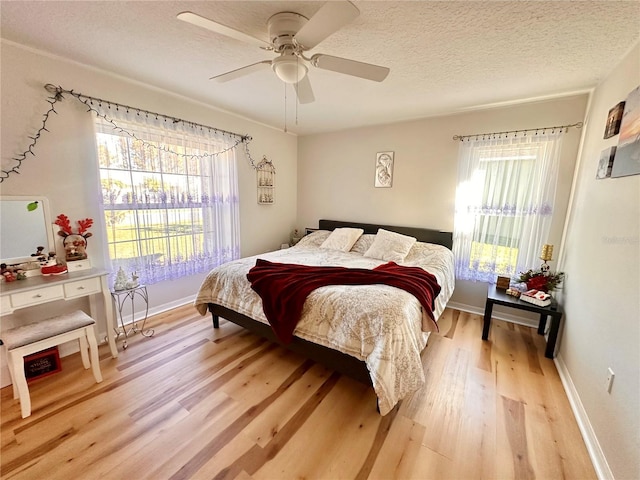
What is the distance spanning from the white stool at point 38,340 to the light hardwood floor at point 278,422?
0.49 feet

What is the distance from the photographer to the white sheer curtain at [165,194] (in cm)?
246

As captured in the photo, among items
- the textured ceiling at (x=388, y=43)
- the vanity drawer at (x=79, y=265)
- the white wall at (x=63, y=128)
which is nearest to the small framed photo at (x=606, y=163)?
the textured ceiling at (x=388, y=43)

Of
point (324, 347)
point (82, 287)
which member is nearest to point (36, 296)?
point (82, 287)

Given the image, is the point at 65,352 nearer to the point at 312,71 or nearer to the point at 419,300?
the point at 419,300

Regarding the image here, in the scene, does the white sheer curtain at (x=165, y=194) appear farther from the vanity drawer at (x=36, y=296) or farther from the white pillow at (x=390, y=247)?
the white pillow at (x=390, y=247)

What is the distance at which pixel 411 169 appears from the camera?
3.51 m

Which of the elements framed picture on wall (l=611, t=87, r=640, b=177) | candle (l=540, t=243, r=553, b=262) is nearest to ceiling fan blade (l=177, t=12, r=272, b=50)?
framed picture on wall (l=611, t=87, r=640, b=177)

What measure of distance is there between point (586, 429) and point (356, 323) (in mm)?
1490

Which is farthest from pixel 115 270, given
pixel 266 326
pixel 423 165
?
pixel 423 165

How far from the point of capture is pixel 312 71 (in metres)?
2.20

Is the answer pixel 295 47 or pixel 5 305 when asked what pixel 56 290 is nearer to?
pixel 5 305

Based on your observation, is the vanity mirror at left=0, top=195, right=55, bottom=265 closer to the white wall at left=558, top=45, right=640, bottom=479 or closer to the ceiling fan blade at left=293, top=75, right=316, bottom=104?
the ceiling fan blade at left=293, top=75, right=316, bottom=104

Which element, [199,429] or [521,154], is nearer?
[199,429]

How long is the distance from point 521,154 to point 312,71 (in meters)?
2.35
